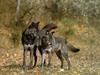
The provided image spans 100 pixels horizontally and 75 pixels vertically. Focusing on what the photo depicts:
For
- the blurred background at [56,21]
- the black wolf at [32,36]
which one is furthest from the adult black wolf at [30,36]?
the blurred background at [56,21]

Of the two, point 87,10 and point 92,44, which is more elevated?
point 87,10

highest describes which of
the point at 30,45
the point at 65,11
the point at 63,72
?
the point at 65,11

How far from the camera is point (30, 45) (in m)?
15.5

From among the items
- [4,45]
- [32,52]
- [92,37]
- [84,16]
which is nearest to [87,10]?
[84,16]

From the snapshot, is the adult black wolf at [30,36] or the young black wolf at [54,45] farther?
the young black wolf at [54,45]

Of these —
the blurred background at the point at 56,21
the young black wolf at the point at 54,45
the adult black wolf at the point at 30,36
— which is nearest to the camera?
the adult black wolf at the point at 30,36

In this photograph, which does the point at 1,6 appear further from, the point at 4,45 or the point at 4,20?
the point at 4,45

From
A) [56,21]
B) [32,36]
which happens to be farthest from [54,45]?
[56,21]

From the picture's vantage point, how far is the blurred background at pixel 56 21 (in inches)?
952

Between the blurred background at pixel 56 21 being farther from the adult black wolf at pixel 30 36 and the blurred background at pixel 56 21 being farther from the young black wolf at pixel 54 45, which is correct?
the adult black wolf at pixel 30 36

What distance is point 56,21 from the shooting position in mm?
30062

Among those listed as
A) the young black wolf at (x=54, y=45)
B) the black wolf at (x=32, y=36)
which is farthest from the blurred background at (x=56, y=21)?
the black wolf at (x=32, y=36)

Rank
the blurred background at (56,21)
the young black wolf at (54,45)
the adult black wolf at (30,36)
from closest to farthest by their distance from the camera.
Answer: the adult black wolf at (30,36) < the young black wolf at (54,45) < the blurred background at (56,21)

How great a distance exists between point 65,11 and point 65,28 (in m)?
2.38
